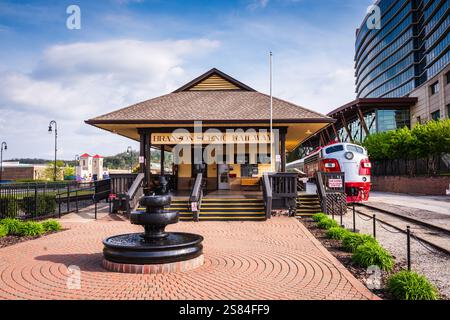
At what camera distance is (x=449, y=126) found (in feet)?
103

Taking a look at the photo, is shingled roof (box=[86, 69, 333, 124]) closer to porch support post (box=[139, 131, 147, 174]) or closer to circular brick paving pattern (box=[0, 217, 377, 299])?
porch support post (box=[139, 131, 147, 174])

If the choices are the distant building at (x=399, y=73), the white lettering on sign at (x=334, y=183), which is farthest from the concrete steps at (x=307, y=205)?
the distant building at (x=399, y=73)

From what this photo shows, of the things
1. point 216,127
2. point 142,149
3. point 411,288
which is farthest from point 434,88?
point 411,288

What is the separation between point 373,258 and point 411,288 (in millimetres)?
1996

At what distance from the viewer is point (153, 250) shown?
742cm

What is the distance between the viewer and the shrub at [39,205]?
49.9ft

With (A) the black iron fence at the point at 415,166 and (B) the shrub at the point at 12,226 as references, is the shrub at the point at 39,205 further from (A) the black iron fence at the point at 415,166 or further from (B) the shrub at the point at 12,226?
(A) the black iron fence at the point at 415,166

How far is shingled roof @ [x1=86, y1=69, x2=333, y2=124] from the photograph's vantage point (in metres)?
17.9

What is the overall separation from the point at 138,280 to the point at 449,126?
3293 centimetres

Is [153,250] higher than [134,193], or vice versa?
[134,193]

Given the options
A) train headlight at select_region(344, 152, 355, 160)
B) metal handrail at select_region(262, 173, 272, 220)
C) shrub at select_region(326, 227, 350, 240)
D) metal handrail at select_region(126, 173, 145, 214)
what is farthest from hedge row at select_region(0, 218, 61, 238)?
train headlight at select_region(344, 152, 355, 160)

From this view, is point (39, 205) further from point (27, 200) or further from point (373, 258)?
point (373, 258)

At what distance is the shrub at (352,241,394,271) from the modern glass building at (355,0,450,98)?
6258 cm

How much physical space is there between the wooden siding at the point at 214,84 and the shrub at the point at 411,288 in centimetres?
1913
